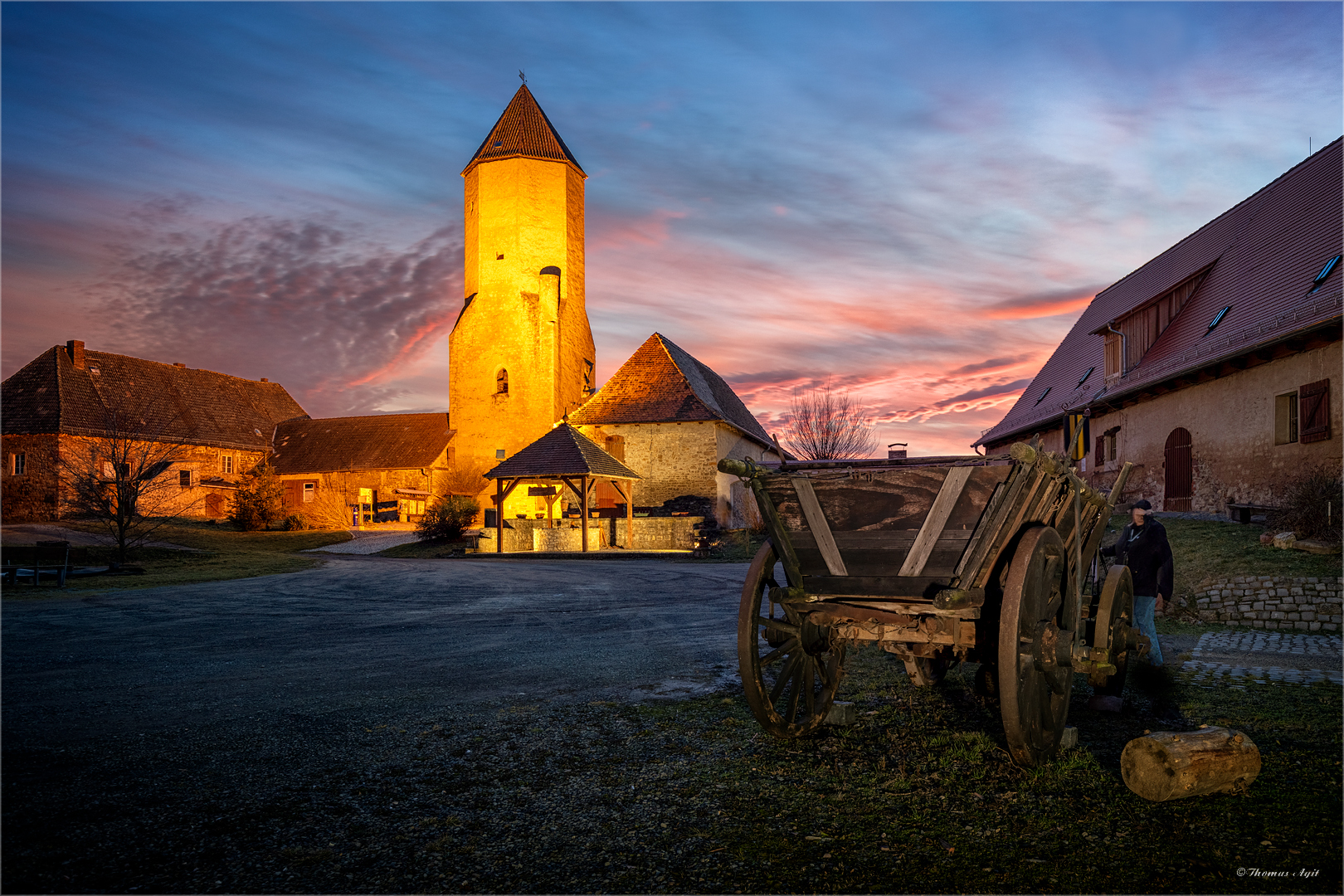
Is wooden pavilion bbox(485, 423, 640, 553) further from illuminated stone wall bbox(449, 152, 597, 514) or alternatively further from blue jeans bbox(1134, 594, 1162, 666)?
blue jeans bbox(1134, 594, 1162, 666)

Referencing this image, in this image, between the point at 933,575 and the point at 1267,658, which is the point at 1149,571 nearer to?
the point at 1267,658

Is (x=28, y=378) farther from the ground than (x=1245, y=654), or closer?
farther from the ground

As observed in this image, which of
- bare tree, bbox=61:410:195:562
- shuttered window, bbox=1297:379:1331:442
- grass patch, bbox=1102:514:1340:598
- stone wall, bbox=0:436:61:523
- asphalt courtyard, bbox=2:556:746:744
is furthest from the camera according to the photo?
stone wall, bbox=0:436:61:523

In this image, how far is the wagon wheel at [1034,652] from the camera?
386 cm

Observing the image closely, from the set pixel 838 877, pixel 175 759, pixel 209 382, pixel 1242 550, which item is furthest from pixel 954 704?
pixel 209 382

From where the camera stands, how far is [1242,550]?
12.1m

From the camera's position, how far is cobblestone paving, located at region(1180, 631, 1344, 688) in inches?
265

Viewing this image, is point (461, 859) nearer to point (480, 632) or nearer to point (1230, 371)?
point (480, 632)

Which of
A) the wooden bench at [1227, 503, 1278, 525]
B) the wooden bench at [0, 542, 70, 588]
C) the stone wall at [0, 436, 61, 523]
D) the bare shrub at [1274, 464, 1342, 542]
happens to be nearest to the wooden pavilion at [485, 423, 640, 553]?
the wooden bench at [0, 542, 70, 588]

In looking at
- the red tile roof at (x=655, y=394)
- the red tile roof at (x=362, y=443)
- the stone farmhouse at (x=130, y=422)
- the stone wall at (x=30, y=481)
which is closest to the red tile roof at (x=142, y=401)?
the stone farmhouse at (x=130, y=422)

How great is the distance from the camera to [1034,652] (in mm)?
4121

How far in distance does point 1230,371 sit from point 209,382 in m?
46.1

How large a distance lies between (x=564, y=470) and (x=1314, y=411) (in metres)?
18.0

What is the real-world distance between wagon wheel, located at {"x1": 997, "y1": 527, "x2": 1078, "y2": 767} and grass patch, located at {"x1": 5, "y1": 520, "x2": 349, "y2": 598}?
50.6 feet
